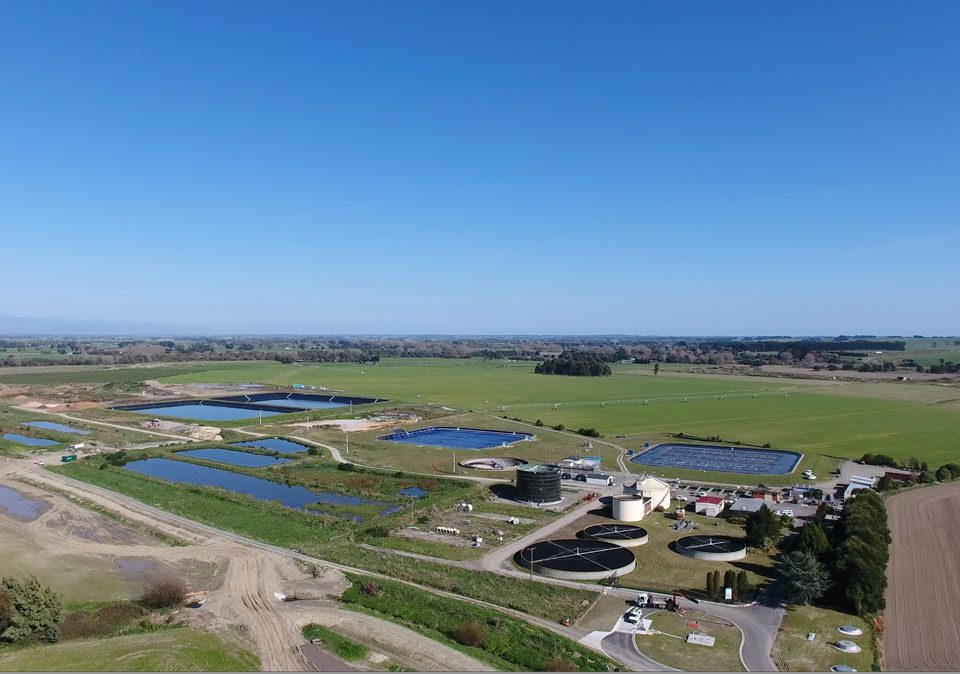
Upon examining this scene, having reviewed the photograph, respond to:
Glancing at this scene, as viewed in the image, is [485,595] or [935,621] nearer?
[935,621]

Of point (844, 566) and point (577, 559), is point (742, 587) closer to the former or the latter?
point (844, 566)

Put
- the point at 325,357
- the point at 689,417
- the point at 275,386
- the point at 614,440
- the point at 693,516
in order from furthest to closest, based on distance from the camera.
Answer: the point at 325,357
the point at 275,386
the point at 689,417
the point at 614,440
the point at 693,516

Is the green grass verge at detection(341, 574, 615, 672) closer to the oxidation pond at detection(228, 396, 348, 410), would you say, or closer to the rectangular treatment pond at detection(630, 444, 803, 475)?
the rectangular treatment pond at detection(630, 444, 803, 475)

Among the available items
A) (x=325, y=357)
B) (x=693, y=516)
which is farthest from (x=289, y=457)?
(x=325, y=357)

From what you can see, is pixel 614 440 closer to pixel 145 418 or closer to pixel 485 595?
pixel 485 595

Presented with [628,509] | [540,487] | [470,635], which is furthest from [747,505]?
[470,635]

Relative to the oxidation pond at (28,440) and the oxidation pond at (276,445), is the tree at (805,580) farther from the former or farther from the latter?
the oxidation pond at (28,440)
